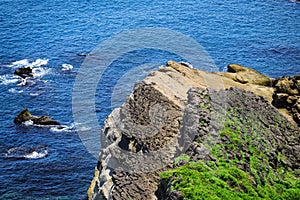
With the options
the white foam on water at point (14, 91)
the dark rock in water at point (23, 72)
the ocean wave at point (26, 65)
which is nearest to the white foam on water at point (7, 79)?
the ocean wave at point (26, 65)

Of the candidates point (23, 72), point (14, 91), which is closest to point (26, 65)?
point (23, 72)

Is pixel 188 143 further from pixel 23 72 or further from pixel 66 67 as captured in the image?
pixel 66 67

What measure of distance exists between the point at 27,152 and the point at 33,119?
20.1 ft

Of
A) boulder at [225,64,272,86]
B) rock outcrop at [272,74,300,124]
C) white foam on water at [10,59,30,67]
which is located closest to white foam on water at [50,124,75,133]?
white foam on water at [10,59,30,67]

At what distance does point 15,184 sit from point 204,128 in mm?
27442

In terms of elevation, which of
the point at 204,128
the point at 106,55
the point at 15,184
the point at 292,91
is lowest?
the point at 15,184

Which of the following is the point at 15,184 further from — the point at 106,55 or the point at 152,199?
the point at 106,55

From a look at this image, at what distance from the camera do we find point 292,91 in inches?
1773

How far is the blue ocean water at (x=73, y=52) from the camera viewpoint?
49.0m

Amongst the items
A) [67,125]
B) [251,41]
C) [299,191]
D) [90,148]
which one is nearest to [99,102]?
[67,125]

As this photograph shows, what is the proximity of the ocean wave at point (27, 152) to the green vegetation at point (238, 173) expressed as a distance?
29200 mm

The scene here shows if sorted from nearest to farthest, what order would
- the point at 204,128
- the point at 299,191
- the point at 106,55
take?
the point at 299,191 < the point at 204,128 < the point at 106,55

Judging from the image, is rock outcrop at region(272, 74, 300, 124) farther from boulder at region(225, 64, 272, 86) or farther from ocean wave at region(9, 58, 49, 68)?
ocean wave at region(9, 58, 49, 68)

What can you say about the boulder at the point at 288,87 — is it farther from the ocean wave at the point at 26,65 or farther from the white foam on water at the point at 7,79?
the white foam on water at the point at 7,79
